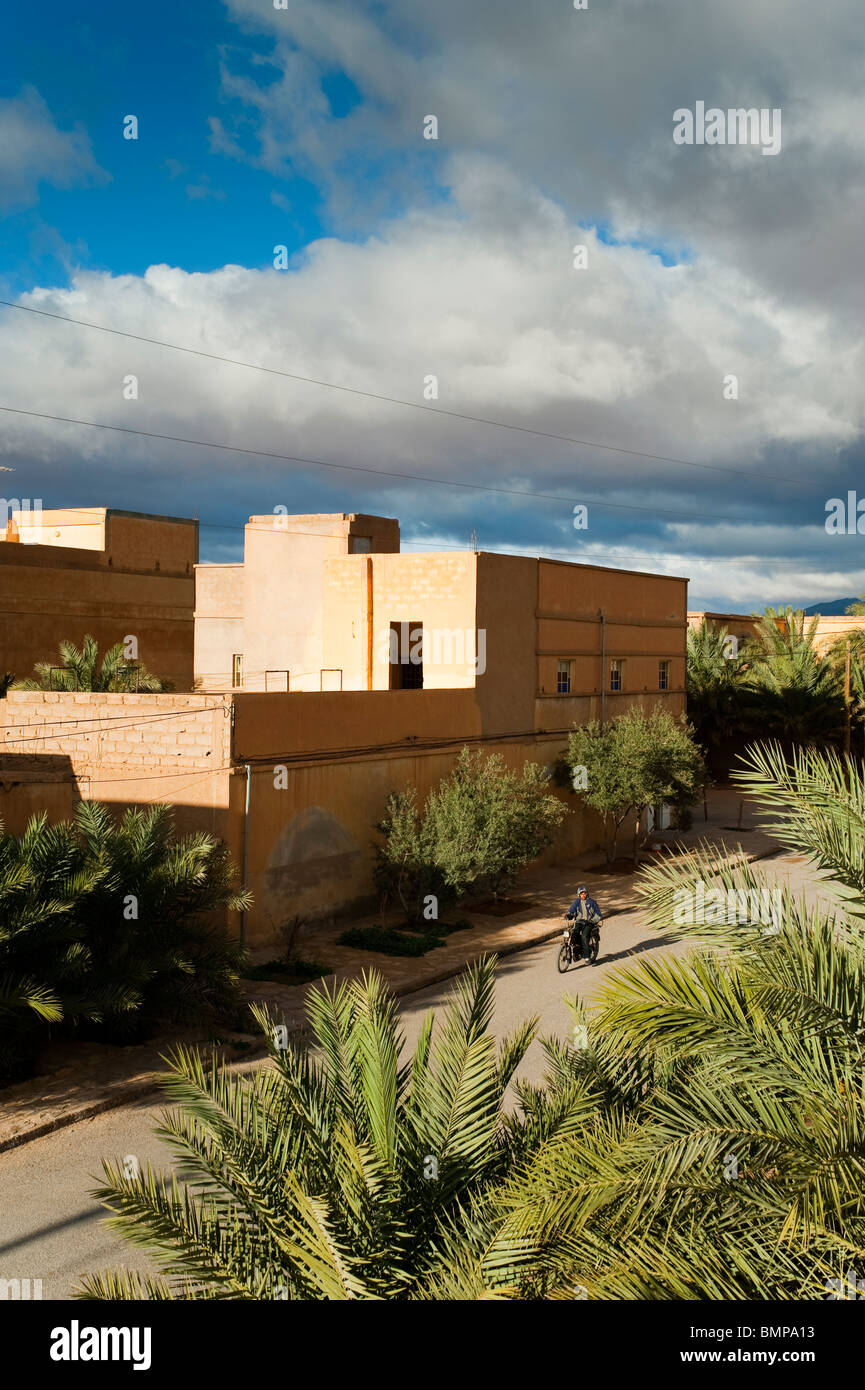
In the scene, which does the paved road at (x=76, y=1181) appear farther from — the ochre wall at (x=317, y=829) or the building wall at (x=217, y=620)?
the building wall at (x=217, y=620)

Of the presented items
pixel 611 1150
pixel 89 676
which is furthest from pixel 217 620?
pixel 611 1150

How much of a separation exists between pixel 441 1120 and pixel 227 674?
31.0 m

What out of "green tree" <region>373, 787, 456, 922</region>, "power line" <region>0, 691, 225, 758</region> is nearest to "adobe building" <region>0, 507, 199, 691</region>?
"power line" <region>0, 691, 225, 758</region>

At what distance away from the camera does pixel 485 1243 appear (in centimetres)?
503

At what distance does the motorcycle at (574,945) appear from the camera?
17.7 m

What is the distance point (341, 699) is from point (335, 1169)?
49.7 feet

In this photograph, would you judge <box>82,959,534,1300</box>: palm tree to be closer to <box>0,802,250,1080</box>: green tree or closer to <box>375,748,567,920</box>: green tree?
<box>0,802,250,1080</box>: green tree

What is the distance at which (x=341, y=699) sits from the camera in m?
20.4

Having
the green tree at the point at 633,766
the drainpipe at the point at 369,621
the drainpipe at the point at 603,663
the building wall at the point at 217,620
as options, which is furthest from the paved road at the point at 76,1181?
the building wall at the point at 217,620

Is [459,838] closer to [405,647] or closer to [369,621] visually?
[405,647]

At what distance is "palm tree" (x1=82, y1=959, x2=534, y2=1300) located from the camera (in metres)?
Result: 5.06

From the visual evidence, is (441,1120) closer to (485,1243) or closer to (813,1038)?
(485,1243)
